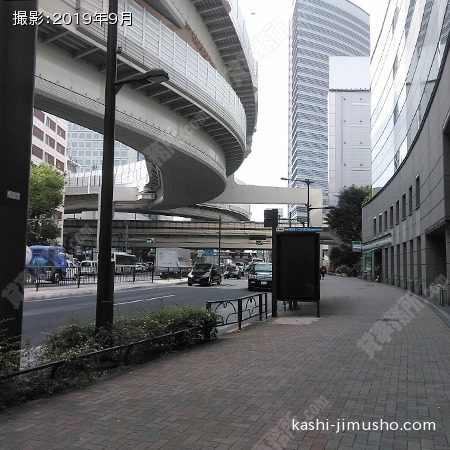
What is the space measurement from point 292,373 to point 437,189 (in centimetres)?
1438

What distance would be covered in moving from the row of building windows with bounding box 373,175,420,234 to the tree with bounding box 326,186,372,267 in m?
22.4

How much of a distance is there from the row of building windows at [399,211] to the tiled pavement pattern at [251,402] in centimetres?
1737

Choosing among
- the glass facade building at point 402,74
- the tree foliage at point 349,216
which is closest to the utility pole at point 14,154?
the glass facade building at point 402,74

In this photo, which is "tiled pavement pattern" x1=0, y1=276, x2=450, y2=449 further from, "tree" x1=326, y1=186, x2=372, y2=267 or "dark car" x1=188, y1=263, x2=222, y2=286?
"tree" x1=326, y1=186, x2=372, y2=267

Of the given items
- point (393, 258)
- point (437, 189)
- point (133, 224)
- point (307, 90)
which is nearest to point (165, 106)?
point (437, 189)

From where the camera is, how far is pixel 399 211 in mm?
30406

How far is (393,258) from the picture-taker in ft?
112

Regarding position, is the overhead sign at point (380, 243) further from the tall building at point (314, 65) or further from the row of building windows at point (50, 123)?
the tall building at point (314, 65)

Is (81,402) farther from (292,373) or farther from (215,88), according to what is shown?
(215,88)

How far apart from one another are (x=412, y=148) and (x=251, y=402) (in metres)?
23.4

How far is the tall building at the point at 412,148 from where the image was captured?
1828cm

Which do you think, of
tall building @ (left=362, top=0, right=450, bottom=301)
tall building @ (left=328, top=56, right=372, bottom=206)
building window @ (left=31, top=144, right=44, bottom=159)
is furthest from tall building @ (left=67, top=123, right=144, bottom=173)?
tall building @ (left=362, top=0, right=450, bottom=301)

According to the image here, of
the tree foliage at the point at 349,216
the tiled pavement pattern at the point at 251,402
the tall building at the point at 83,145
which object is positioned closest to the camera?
the tiled pavement pattern at the point at 251,402

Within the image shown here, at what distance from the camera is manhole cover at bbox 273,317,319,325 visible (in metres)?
12.7
